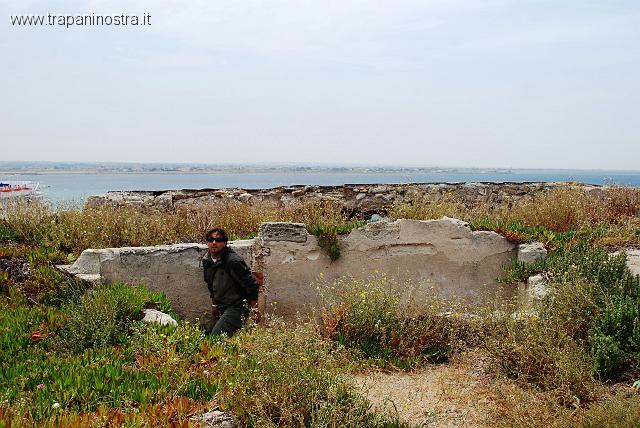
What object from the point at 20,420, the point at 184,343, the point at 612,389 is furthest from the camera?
the point at 184,343

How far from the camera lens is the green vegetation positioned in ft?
12.5

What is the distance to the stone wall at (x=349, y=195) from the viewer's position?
38.1 feet

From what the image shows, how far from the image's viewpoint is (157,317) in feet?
19.8

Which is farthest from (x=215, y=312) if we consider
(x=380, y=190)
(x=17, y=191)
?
(x=17, y=191)

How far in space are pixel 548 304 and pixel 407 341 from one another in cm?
142

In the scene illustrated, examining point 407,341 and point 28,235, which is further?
point 28,235

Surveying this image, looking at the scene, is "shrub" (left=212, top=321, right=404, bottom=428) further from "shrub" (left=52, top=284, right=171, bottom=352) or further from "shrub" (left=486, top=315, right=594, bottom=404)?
"shrub" (left=52, top=284, right=171, bottom=352)

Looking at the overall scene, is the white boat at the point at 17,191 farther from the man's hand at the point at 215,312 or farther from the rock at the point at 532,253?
the rock at the point at 532,253

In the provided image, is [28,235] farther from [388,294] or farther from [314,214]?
[388,294]

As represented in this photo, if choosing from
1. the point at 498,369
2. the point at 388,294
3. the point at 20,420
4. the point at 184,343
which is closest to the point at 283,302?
the point at 388,294

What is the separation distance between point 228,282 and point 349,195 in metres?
5.74

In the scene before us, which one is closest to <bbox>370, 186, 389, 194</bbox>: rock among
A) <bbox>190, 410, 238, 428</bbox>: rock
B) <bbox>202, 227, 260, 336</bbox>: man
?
<bbox>202, 227, 260, 336</bbox>: man

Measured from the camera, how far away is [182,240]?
9055mm

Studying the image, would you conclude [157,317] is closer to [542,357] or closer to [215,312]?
[215,312]
